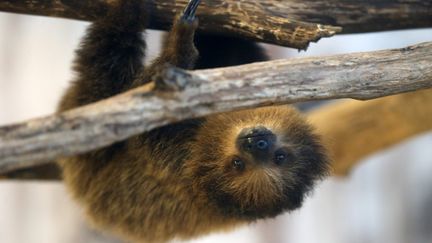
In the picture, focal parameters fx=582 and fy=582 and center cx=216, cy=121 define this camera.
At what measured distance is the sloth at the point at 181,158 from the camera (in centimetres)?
256

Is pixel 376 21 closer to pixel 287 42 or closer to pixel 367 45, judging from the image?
pixel 287 42

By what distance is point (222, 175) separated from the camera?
8.61 feet

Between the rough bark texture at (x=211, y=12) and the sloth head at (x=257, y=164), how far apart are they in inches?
16.4

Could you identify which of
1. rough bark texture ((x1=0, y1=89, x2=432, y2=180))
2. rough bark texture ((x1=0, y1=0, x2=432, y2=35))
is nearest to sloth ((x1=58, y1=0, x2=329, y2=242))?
rough bark texture ((x1=0, y1=0, x2=432, y2=35))

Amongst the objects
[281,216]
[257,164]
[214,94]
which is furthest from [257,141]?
[281,216]

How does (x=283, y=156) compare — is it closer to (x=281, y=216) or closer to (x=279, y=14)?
(x=279, y=14)

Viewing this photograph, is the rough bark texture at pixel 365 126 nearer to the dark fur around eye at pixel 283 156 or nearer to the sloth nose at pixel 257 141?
the dark fur around eye at pixel 283 156

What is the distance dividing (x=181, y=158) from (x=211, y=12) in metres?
0.71

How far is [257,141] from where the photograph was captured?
244cm

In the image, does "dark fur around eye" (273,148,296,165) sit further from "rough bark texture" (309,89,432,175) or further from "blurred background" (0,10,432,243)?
"blurred background" (0,10,432,243)

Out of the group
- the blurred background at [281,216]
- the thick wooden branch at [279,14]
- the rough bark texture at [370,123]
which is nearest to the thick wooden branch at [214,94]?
the thick wooden branch at [279,14]

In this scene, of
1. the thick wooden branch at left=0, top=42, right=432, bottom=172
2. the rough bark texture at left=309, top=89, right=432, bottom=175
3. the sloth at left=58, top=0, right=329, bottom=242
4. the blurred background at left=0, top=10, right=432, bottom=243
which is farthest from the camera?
the blurred background at left=0, top=10, right=432, bottom=243

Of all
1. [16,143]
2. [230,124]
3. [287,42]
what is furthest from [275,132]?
[16,143]

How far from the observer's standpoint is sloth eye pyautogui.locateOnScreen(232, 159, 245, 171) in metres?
2.58
